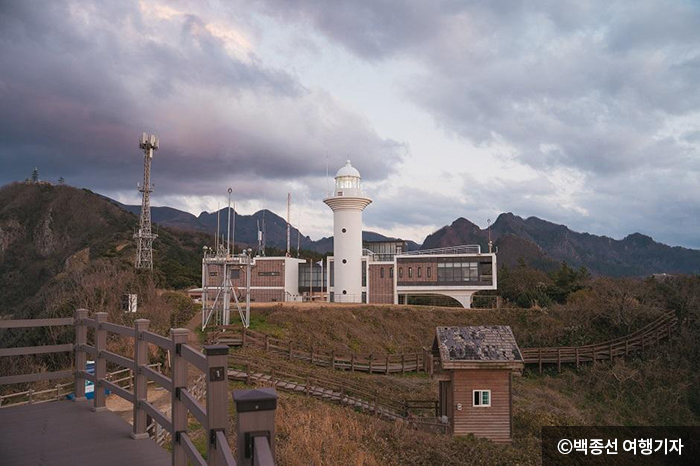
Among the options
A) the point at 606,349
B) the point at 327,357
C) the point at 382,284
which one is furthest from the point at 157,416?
the point at 382,284

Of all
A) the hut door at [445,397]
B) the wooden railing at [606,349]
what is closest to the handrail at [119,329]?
the hut door at [445,397]

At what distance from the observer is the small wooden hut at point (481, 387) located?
19.2 meters

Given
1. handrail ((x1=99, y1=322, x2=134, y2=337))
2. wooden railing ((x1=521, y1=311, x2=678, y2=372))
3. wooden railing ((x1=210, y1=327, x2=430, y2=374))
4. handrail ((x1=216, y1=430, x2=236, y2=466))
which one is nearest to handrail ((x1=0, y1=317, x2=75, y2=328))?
handrail ((x1=99, y1=322, x2=134, y2=337))

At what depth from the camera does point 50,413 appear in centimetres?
678

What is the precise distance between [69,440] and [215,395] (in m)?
3.24

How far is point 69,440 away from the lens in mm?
5594

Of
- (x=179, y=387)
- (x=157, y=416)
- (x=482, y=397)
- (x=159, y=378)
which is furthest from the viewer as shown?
(x=482, y=397)

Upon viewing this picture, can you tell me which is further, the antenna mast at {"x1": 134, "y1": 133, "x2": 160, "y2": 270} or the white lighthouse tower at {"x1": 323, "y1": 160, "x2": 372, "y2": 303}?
the antenna mast at {"x1": 134, "y1": 133, "x2": 160, "y2": 270}

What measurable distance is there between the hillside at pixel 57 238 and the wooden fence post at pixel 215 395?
60.8 metres

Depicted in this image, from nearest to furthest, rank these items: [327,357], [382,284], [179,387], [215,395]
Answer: [215,395] < [179,387] < [327,357] < [382,284]

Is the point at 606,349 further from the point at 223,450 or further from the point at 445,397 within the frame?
the point at 223,450

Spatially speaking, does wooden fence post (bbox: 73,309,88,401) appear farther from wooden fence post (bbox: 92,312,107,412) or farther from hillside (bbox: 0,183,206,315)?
hillside (bbox: 0,183,206,315)

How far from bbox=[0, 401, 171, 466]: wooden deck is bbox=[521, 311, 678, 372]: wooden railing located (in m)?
30.4

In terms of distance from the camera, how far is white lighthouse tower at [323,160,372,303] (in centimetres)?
4575
